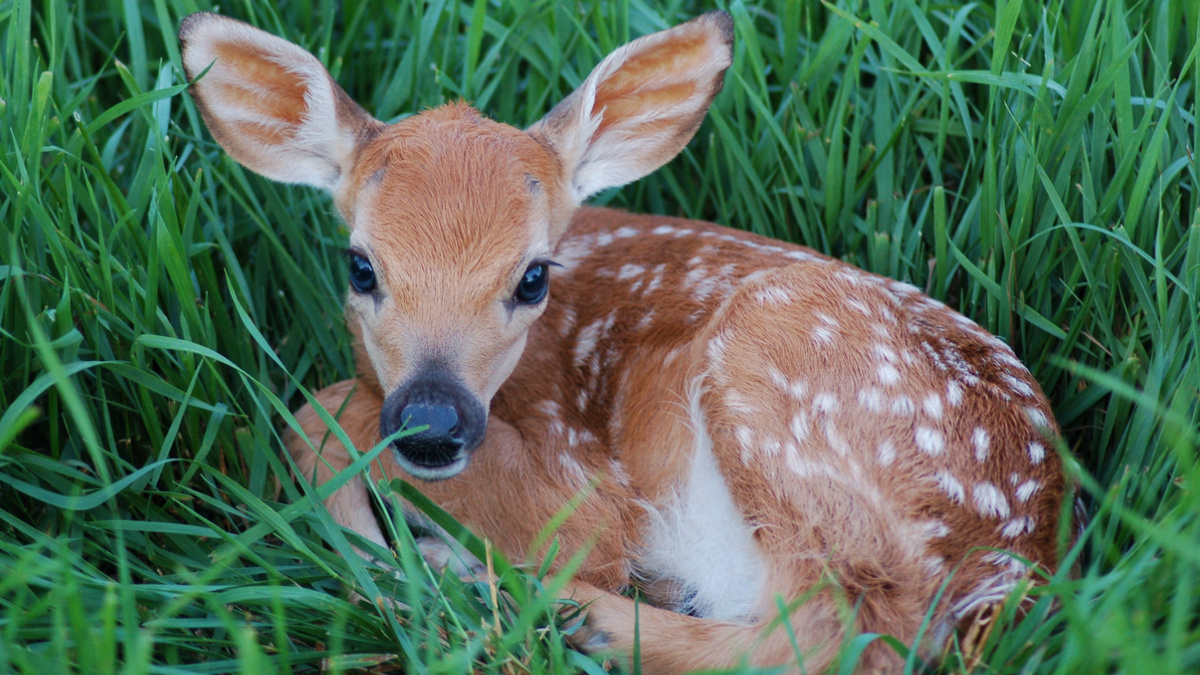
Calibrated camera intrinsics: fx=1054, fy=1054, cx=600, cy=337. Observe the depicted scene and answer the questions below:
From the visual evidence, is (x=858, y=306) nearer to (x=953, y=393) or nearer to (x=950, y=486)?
(x=953, y=393)

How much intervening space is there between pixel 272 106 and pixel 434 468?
1.22 m

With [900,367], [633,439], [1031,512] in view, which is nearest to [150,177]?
[633,439]

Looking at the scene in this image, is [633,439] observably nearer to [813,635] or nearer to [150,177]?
[813,635]

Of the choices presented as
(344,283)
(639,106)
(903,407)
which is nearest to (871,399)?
(903,407)

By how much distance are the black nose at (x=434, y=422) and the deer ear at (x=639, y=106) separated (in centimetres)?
92

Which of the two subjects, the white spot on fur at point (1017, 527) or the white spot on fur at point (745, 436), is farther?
the white spot on fur at point (745, 436)

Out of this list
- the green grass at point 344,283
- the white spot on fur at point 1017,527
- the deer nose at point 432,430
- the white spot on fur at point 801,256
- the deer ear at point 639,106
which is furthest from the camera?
the white spot on fur at point 801,256

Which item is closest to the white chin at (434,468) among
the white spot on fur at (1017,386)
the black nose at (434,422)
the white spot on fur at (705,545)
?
the black nose at (434,422)

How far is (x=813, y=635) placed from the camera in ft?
7.62

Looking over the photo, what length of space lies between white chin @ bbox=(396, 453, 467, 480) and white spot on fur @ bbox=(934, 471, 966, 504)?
3.56ft

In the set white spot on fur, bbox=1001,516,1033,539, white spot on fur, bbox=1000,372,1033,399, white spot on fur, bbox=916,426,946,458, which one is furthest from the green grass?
white spot on fur, bbox=916,426,946,458

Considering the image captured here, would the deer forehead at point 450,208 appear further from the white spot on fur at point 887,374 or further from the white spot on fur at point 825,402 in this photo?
the white spot on fur at point 887,374

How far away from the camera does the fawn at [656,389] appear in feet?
7.77

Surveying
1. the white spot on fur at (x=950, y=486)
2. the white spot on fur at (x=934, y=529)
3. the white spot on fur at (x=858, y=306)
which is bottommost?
the white spot on fur at (x=934, y=529)
